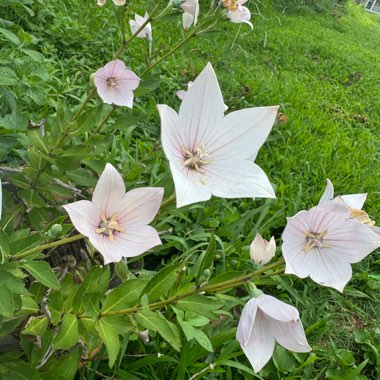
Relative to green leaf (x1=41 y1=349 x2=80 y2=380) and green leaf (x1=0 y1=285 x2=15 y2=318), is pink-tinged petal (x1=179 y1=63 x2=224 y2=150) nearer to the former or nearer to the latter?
green leaf (x1=0 y1=285 x2=15 y2=318)

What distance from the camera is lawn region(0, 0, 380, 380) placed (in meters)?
1.25

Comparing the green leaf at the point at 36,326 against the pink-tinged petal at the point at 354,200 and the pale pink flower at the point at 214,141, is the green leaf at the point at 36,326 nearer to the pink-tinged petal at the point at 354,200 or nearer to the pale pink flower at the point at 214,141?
the pale pink flower at the point at 214,141

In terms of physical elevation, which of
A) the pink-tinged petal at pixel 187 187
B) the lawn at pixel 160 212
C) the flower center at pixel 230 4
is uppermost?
the flower center at pixel 230 4

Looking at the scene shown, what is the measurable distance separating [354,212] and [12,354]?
108cm

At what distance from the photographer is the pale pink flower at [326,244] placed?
1.03m

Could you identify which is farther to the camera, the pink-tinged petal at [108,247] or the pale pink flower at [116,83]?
the pale pink flower at [116,83]

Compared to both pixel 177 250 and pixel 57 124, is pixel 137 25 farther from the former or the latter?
pixel 177 250

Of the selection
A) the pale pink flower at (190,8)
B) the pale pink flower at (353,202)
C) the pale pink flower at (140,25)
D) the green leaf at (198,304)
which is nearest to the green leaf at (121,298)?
the green leaf at (198,304)

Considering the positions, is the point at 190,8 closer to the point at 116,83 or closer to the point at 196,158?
the point at 116,83

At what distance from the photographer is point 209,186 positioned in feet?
3.48

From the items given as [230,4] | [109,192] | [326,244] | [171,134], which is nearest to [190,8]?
A: [230,4]

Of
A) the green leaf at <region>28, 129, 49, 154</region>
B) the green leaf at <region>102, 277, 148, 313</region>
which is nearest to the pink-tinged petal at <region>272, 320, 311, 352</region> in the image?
the green leaf at <region>102, 277, 148, 313</region>

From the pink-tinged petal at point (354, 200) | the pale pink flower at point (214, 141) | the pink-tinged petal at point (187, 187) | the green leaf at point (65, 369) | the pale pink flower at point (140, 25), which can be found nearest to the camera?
the pink-tinged petal at point (187, 187)

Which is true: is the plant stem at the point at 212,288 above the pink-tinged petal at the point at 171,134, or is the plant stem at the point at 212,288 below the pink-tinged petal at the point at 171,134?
below
